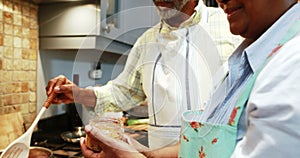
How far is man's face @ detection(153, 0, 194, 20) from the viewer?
61 cm

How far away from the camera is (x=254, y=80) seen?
38cm

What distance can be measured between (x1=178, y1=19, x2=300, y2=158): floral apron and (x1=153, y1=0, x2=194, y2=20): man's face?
229 mm

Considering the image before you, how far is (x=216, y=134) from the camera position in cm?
45

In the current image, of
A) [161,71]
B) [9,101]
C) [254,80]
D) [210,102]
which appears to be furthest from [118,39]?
[9,101]

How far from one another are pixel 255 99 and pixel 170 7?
34 cm

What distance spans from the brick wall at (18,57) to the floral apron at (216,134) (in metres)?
1.01

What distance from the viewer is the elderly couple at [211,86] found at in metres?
0.32

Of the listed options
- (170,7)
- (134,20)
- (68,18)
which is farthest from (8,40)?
(170,7)

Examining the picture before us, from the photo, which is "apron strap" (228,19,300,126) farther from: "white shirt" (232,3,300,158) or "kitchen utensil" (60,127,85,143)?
"kitchen utensil" (60,127,85,143)

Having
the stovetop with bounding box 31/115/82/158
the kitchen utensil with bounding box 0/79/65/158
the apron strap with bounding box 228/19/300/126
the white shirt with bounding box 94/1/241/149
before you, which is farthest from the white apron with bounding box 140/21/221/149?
the stovetop with bounding box 31/115/82/158

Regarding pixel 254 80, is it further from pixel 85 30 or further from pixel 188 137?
pixel 85 30

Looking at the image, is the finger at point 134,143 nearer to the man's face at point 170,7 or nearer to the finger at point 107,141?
the finger at point 107,141

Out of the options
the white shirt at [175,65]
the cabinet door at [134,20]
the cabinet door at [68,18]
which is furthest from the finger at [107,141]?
the cabinet door at [68,18]

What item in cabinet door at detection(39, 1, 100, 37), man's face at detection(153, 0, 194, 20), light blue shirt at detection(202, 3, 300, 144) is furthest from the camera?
cabinet door at detection(39, 1, 100, 37)
